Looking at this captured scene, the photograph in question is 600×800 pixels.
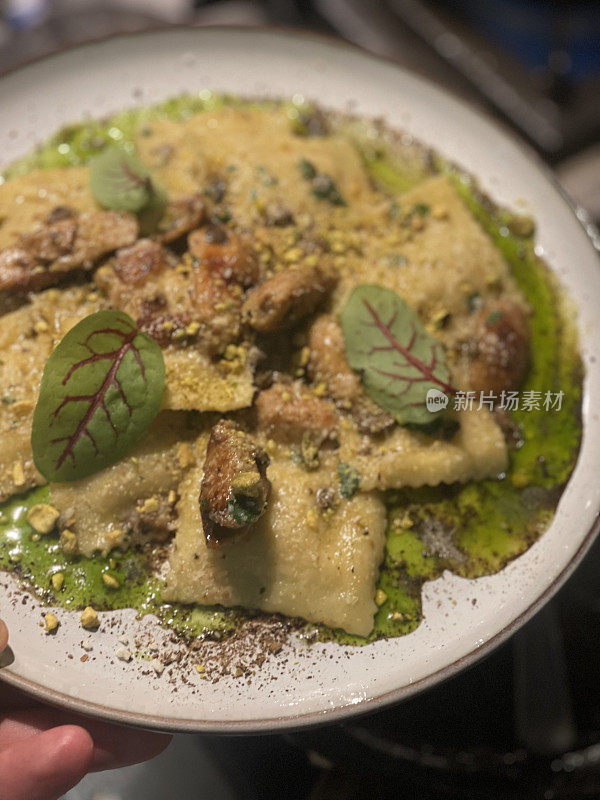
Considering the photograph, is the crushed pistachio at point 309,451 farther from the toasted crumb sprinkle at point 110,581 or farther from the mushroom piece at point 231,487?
the toasted crumb sprinkle at point 110,581

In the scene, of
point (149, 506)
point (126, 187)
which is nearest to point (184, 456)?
point (149, 506)

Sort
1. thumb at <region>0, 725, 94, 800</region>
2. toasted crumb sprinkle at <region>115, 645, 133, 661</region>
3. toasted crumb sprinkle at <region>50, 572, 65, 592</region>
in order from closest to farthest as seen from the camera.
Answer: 1. thumb at <region>0, 725, 94, 800</region>
2. toasted crumb sprinkle at <region>115, 645, 133, 661</region>
3. toasted crumb sprinkle at <region>50, 572, 65, 592</region>

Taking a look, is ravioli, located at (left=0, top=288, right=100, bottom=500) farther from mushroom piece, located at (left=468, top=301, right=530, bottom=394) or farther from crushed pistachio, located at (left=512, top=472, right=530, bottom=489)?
crushed pistachio, located at (left=512, top=472, right=530, bottom=489)

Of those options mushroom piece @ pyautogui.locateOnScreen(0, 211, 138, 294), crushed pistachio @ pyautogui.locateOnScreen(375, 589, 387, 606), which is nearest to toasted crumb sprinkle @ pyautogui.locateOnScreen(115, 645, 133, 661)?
crushed pistachio @ pyautogui.locateOnScreen(375, 589, 387, 606)

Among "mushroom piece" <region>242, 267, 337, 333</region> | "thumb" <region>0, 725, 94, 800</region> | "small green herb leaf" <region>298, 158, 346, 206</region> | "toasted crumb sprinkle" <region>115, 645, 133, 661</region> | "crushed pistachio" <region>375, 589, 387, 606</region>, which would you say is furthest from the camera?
"small green herb leaf" <region>298, 158, 346, 206</region>

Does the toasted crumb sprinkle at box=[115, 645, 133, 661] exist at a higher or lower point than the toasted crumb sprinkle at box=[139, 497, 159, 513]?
lower

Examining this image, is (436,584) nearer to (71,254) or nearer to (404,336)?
(404,336)

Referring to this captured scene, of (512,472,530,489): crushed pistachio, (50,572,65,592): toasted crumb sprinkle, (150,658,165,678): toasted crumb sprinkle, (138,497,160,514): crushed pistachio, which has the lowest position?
(150,658,165,678): toasted crumb sprinkle
